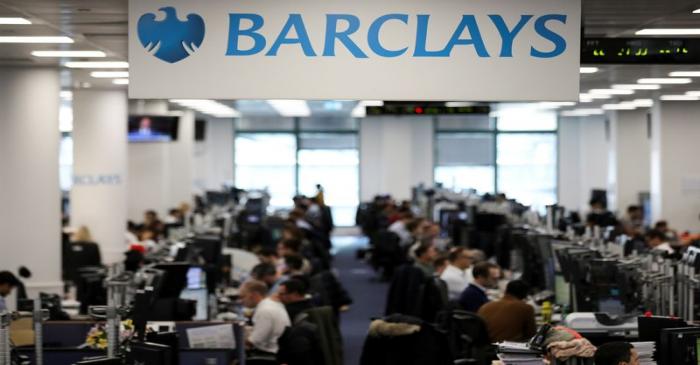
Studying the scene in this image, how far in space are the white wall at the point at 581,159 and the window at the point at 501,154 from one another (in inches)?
9.7

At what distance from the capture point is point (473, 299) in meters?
10.2

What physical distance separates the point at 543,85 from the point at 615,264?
304cm

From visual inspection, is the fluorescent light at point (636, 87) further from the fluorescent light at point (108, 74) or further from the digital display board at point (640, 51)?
the digital display board at point (640, 51)

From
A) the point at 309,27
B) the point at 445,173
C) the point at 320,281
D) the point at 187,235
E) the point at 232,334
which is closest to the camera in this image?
the point at 309,27

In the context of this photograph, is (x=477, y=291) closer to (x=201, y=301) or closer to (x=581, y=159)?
(x=201, y=301)

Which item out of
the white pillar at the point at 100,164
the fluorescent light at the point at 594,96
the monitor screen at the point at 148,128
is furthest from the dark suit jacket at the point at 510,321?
the monitor screen at the point at 148,128

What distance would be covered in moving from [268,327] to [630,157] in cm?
1497

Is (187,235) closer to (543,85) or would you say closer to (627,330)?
(627,330)

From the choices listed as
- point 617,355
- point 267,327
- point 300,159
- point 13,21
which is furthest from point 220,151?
point 617,355

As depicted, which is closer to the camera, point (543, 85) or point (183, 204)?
point (543, 85)

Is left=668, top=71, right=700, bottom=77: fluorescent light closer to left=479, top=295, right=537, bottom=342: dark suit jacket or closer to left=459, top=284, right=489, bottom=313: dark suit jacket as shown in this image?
left=459, top=284, right=489, bottom=313: dark suit jacket

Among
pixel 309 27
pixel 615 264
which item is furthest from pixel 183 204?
pixel 309 27

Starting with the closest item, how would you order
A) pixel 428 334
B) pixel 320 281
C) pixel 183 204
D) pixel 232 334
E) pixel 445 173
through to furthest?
pixel 232 334
pixel 428 334
pixel 320 281
pixel 183 204
pixel 445 173

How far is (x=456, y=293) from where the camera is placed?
1166 centimetres
